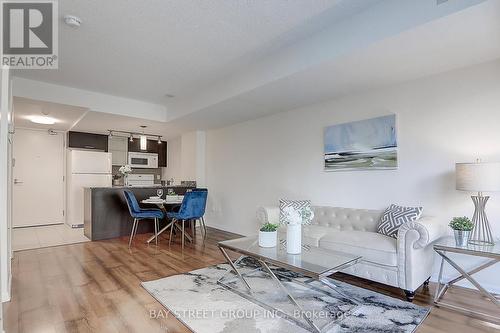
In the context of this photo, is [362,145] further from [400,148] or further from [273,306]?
[273,306]

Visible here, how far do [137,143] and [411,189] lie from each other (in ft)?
22.4

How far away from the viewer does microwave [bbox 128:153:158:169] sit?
7465mm

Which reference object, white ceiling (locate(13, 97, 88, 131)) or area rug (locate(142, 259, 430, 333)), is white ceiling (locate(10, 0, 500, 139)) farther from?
area rug (locate(142, 259, 430, 333))

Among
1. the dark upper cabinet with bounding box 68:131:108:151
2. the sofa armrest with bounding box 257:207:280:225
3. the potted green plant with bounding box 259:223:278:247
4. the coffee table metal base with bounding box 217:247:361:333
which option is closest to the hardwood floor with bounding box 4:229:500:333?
the coffee table metal base with bounding box 217:247:361:333

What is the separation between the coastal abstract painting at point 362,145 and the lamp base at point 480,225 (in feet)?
3.04

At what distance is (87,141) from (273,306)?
→ 6.31 m

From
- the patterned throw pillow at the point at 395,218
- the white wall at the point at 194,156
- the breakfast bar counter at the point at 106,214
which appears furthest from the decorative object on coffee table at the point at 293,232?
the white wall at the point at 194,156

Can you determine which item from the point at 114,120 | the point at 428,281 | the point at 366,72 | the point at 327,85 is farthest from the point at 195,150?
the point at 428,281

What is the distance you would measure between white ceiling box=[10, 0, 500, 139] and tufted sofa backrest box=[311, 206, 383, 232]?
1583 mm

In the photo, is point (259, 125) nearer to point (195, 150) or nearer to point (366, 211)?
point (195, 150)

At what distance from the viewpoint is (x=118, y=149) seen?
23.9ft

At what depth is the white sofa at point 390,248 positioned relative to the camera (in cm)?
250

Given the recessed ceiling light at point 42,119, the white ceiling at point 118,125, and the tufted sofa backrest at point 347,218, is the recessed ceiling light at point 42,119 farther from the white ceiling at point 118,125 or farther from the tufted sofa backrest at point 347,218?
the tufted sofa backrest at point 347,218

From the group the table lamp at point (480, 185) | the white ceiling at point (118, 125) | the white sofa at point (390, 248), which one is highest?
the white ceiling at point (118, 125)
